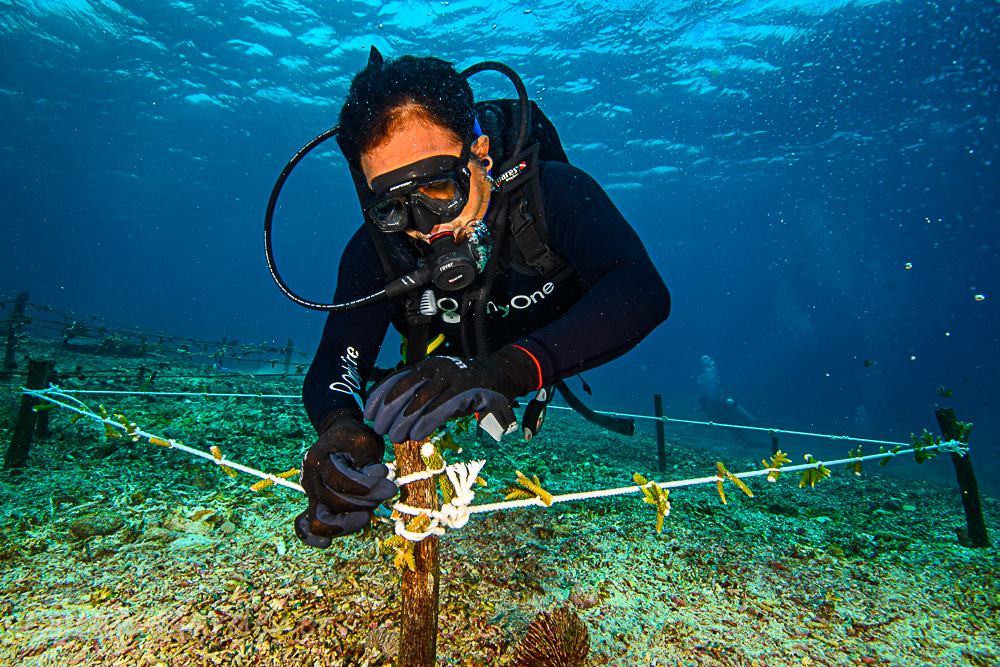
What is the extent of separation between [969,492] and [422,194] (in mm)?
5229

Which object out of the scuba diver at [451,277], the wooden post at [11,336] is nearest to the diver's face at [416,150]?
the scuba diver at [451,277]

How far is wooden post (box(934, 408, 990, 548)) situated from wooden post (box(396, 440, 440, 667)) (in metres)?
4.33

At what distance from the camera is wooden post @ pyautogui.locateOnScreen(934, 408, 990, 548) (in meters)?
3.27

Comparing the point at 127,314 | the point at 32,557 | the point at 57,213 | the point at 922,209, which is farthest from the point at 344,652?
the point at 127,314

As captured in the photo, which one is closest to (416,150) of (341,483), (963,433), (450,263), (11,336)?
(450,263)

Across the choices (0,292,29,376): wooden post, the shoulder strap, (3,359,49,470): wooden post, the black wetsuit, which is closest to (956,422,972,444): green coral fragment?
the black wetsuit

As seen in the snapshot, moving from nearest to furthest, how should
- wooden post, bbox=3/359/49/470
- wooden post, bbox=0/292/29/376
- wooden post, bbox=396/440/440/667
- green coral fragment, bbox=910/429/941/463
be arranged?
wooden post, bbox=396/440/440/667 → green coral fragment, bbox=910/429/941/463 → wooden post, bbox=3/359/49/470 → wooden post, bbox=0/292/29/376

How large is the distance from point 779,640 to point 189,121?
49.5m

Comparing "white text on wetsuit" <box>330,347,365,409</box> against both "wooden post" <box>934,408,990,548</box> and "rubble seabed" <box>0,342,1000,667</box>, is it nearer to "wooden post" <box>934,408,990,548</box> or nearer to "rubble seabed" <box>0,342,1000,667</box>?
"rubble seabed" <box>0,342,1000,667</box>

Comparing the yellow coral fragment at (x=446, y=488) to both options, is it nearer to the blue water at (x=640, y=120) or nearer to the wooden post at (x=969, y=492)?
the wooden post at (x=969, y=492)

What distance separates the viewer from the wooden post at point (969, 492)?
327cm

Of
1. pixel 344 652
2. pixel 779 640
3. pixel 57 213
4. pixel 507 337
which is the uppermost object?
pixel 57 213

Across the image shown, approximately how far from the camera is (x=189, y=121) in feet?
115

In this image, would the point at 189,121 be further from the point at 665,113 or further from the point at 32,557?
the point at 32,557
